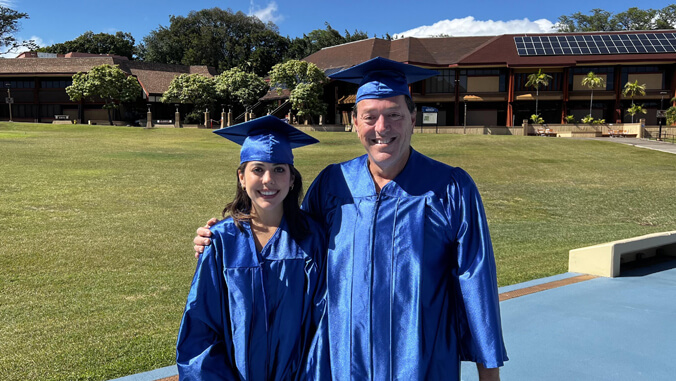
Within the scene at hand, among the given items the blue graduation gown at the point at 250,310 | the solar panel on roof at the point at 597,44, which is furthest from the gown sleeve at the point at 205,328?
the solar panel on roof at the point at 597,44

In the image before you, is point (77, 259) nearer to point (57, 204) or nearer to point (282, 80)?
point (57, 204)

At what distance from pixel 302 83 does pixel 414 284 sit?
143ft

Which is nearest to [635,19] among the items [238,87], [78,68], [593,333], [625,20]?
[625,20]

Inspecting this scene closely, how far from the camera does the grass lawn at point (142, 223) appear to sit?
5.07 metres

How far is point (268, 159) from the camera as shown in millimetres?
2666

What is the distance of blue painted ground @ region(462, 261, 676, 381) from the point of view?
13.1ft

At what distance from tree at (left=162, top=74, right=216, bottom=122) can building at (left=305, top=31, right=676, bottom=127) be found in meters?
11.5

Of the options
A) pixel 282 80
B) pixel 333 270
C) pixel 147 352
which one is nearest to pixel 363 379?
pixel 333 270

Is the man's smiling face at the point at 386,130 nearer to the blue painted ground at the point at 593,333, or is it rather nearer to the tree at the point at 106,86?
the blue painted ground at the point at 593,333

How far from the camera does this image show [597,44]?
46.3 metres

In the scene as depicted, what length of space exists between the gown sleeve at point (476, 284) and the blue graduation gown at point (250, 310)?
689 millimetres

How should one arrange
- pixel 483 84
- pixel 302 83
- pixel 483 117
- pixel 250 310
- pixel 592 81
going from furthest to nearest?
pixel 483 117, pixel 483 84, pixel 302 83, pixel 592 81, pixel 250 310

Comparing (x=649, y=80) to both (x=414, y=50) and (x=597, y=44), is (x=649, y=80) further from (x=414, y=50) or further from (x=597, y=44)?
(x=414, y=50)

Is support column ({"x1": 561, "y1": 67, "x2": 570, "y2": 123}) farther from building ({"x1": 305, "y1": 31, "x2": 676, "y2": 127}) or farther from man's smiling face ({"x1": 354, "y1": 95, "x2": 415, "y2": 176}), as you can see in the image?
man's smiling face ({"x1": 354, "y1": 95, "x2": 415, "y2": 176})
